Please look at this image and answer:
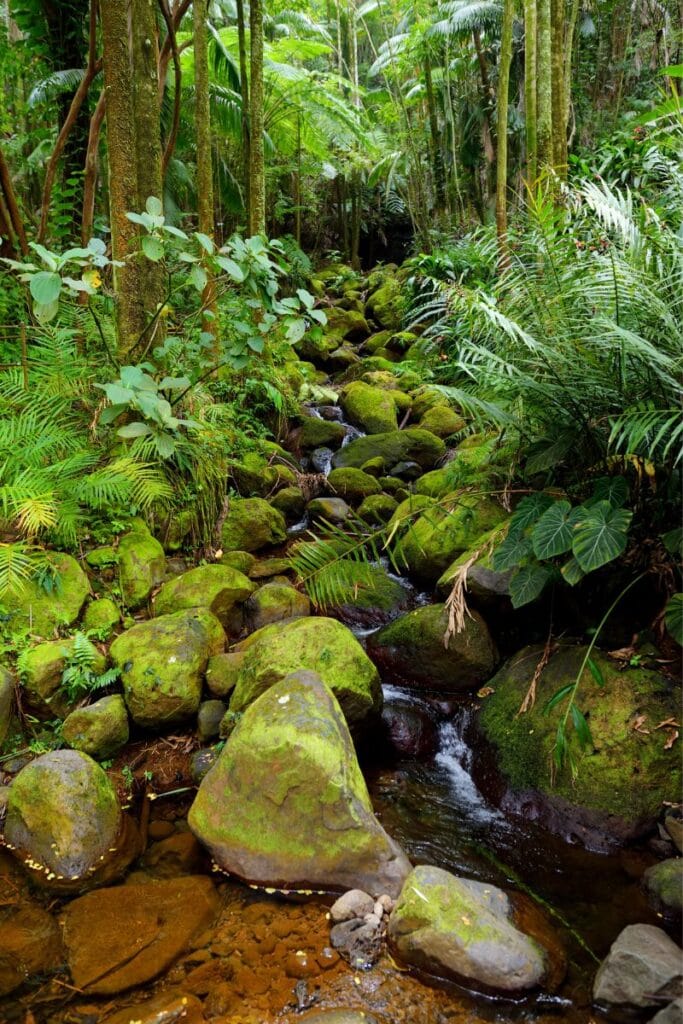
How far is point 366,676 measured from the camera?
3936 millimetres

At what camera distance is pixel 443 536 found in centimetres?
533

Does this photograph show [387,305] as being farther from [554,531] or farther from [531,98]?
[554,531]

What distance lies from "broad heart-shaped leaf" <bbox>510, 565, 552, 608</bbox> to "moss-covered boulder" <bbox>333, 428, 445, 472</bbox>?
416 centimetres

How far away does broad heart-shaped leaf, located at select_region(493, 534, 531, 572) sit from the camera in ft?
11.6

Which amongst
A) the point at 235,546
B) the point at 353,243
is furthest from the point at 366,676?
the point at 353,243

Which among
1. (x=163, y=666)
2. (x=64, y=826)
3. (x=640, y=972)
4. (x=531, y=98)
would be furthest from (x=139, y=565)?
(x=531, y=98)

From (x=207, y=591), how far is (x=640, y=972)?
3299 millimetres

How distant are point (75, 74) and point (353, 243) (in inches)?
435

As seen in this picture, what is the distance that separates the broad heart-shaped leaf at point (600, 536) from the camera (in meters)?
3.03

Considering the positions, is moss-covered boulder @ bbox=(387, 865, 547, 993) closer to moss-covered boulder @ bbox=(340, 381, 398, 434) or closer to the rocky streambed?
the rocky streambed

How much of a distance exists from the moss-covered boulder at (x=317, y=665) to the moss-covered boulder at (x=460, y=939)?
1.24m

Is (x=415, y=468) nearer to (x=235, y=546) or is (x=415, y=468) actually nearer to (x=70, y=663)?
(x=235, y=546)

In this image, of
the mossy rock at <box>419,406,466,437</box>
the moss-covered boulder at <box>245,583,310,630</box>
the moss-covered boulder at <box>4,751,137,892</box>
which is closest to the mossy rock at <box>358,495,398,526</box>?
the moss-covered boulder at <box>245,583,310,630</box>

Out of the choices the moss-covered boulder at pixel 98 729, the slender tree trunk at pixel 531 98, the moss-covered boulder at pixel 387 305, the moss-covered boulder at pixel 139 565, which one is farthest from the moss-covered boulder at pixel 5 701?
the moss-covered boulder at pixel 387 305
